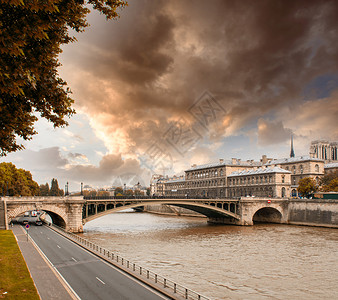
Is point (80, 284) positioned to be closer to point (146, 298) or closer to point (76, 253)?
point (146, 298)

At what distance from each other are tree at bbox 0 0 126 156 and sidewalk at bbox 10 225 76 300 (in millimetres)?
8503

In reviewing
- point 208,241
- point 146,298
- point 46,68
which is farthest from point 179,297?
point 208,241

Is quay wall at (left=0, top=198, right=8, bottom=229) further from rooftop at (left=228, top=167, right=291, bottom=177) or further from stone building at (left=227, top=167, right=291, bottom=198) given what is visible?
rooftop at (left=228, top=167, right=291, bottom=177)

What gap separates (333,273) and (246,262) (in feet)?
25.9

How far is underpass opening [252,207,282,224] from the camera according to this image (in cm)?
7969

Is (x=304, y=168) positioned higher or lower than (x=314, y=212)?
higher

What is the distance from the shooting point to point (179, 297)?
63.1 ft

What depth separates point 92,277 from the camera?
23.8m

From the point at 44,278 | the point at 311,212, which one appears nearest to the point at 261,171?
the point at 311,212

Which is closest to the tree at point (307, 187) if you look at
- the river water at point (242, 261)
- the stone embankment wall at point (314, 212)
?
the stone embankment wall at point (314, 212)

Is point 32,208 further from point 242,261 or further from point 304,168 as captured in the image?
point 304,168

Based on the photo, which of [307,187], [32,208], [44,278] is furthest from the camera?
[307,187]

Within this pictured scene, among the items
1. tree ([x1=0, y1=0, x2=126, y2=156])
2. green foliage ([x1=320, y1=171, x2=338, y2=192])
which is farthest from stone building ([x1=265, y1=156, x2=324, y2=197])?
tree ([x1=0, y1=0, x2=126, y2=156])

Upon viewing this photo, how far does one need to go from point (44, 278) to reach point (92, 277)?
3.14 meters
